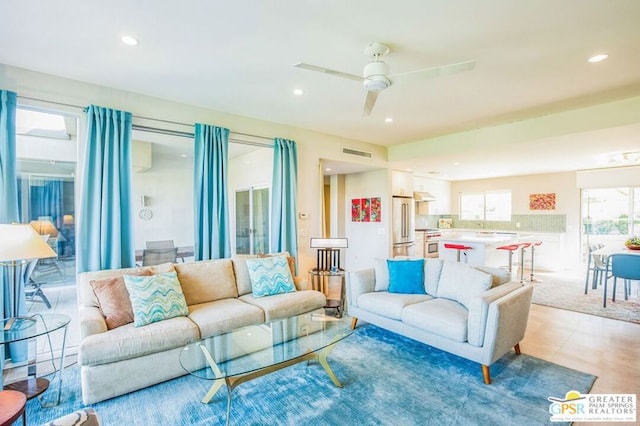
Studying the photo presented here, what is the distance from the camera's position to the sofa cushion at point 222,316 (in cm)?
284

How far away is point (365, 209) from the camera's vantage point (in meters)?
6.84

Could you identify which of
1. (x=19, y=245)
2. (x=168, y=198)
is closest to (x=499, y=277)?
(x=19, y=245)

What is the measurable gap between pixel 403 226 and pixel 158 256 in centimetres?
492

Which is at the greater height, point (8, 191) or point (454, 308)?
point (8, 191)

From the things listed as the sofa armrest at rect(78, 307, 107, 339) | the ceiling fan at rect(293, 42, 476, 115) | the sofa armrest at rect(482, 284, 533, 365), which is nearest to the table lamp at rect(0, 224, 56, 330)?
the sofa armrest at rect(78, 307, 107, 339)

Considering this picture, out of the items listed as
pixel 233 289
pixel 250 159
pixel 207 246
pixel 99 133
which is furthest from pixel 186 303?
pixel 250 159

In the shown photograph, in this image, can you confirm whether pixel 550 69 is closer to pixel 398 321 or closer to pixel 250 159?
pixel 398 321

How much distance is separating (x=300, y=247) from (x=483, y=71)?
3433 millimetres

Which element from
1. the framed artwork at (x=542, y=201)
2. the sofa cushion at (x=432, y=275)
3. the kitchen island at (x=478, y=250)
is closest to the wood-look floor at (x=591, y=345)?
the sofa cushion at (x=432, y=275)

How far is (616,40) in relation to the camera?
2432mm

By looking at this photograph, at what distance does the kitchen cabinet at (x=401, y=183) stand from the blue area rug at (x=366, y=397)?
4.17 m

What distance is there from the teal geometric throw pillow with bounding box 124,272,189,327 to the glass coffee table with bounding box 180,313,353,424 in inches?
23.4

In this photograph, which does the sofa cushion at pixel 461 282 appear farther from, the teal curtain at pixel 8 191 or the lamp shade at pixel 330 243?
the teal curtain at pixel 8 191

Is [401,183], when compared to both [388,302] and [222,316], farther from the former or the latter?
[222,316]
